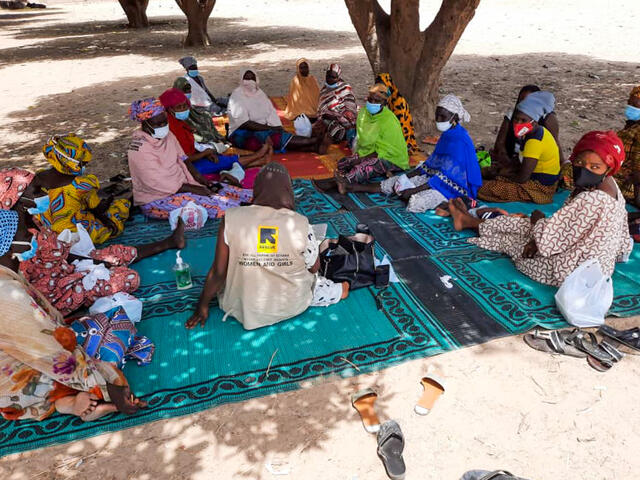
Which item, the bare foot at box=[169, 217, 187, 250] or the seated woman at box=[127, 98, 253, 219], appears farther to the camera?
the seated woman at box=[127, 98, 253, 219]

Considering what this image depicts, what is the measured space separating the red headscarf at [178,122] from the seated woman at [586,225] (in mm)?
4294

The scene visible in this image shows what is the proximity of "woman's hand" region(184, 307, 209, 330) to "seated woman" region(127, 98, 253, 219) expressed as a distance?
6.34ft

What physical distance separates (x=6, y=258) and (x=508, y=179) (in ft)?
17.0

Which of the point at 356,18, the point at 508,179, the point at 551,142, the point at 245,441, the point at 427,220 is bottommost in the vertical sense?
the point at 245,441

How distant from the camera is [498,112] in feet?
28.0

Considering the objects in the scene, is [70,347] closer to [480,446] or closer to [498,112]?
[480,446]

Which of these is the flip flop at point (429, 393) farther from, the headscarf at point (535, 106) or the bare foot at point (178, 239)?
the headscarf at point (535, 106)

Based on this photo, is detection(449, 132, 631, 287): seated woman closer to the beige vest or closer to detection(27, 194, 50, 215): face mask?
the beige vest

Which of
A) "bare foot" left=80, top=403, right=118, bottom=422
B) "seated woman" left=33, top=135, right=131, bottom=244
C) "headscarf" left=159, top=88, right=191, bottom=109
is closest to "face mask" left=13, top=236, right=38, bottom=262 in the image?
"seated woman" left=33, top=135, right=131, bottom=244

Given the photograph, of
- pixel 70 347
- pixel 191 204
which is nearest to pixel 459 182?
pixel 191 204

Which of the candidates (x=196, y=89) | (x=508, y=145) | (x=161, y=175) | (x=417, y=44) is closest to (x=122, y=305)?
(x=161, y=175)

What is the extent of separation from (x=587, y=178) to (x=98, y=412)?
3921 millimetres

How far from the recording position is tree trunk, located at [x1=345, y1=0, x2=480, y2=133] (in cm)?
691

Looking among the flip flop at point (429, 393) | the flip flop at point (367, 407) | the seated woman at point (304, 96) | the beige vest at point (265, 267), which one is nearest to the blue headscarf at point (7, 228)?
the beige vest at point (265, 267)
